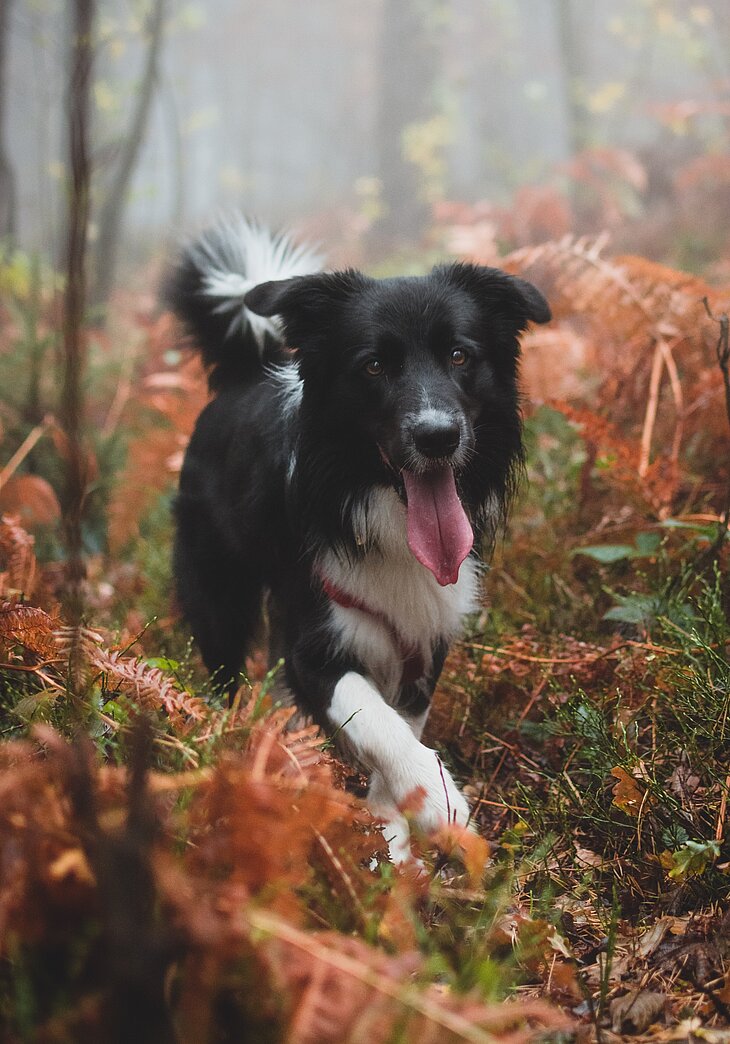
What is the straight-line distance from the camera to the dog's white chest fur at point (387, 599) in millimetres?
3084

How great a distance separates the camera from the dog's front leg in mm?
2523

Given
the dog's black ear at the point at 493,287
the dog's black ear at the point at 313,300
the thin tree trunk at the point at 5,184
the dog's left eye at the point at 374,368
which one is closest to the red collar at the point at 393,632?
the dog's left eye at the point at 374,368

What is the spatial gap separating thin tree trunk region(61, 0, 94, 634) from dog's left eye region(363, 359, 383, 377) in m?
1.75

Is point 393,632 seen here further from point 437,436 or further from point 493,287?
point 493,287

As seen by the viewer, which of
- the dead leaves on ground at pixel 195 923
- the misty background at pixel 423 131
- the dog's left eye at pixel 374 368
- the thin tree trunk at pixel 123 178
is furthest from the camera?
the thin tree trunk at pixel 123 178

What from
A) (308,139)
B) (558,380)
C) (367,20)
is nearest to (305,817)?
(558,380)

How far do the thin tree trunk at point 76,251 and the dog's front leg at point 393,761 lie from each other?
1.36m

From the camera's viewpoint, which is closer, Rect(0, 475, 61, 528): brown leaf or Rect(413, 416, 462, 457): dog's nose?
Rect(413, 416, 462, 457): dog's nose

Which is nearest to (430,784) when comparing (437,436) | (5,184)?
(437,436)

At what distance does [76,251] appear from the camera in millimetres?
1207

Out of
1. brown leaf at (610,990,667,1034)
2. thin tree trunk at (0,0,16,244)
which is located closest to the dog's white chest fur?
brown leaf at (610,990,667,1034)

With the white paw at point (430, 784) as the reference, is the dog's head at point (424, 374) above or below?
above

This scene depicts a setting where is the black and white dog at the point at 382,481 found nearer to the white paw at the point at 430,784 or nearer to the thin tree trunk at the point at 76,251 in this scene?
the white paw at the point at 430,784

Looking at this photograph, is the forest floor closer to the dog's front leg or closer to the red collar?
the dog's front leg
